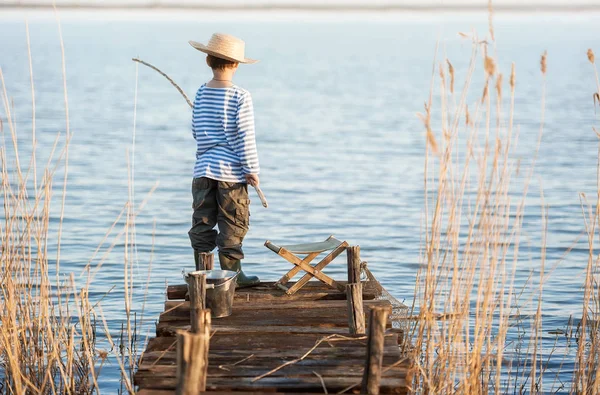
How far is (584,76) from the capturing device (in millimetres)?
42531

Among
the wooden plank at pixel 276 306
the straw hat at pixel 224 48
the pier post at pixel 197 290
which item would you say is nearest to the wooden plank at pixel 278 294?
the wooden plank at pixel 276 306

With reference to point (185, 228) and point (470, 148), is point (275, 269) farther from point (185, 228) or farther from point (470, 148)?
point (470, 148)

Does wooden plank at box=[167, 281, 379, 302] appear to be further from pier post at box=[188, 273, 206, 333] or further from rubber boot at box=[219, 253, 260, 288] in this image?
pier post at box=[188, 273, 206, 333]

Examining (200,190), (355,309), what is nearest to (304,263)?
(200,190)

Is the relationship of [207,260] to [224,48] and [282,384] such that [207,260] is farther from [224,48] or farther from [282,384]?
[282,384]

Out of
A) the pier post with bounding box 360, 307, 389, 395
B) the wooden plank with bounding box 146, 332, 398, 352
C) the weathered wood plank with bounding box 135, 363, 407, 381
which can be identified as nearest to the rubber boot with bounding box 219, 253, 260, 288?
the wooden plank with bounding box 146, 332, 398, 352

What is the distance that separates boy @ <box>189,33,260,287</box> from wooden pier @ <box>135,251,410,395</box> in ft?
1.33

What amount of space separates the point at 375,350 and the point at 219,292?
1293 mm

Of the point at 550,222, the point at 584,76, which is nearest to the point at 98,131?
the point at 550,222

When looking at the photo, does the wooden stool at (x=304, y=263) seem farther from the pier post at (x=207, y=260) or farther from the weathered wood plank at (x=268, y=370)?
the weathered wood plank at (x=268, y=370)

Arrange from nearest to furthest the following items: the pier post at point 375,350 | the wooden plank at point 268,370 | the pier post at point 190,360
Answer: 1. the pier post at point 190,360
2. the pier post at point 375,350
3. the wooden plank at point 268,370

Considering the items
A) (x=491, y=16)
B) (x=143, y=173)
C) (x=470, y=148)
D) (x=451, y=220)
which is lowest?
(x=143, y=173)

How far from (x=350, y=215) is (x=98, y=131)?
10688mm

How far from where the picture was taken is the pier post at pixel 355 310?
4.86m
